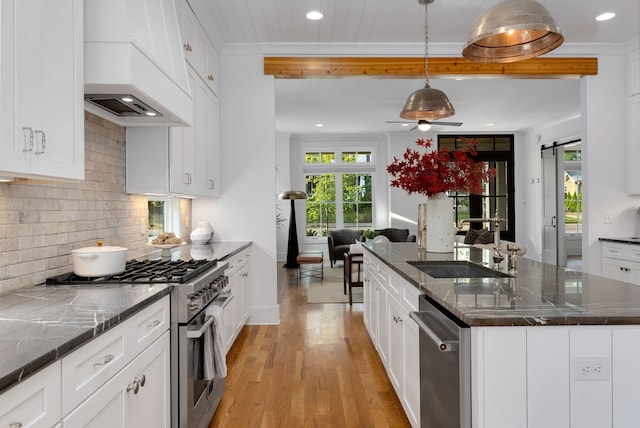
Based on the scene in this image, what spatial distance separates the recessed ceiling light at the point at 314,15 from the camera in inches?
151

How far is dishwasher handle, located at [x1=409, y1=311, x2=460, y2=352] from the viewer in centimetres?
152

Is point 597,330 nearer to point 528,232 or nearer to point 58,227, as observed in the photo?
point 58,227

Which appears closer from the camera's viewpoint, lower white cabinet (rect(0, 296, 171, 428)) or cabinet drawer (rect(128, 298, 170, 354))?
lower white cabinet (rect(0, 296, 171, 428))

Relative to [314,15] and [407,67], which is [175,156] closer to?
[314,15]

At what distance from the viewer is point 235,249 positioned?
3.78 meters

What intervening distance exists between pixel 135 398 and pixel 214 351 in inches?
26.6

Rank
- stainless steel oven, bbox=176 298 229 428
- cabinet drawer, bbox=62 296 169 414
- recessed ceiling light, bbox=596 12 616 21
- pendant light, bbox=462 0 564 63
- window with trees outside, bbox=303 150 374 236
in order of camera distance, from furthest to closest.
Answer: window with trees outside, bbox=303 150 374 236 → recessed ceiling light, bbox=596 12 616 21 → stainless steel oven, bbox=176 298 229 428 → pendant light, bbox=462 0 564 63 → cabinet drawer, bbox=62 296 169 414

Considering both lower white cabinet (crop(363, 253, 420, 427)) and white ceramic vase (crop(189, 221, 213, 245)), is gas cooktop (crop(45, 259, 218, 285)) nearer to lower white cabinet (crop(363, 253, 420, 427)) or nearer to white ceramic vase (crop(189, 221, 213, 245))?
lower white cabinet (crop(363, 253, 420, 427))

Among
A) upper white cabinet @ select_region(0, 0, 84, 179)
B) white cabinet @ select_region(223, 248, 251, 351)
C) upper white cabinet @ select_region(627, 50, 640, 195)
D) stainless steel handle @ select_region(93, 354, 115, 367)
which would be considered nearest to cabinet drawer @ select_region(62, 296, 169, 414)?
stainless steel handle @ select_region(93, 354, 115, 367)

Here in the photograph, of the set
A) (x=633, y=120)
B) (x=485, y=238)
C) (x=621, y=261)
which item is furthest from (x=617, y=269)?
(x=485, y=238)

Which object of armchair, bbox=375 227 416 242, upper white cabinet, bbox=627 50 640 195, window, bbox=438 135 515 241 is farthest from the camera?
window, bbox=438 135 515 241

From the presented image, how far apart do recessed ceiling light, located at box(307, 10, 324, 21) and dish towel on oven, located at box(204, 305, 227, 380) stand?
2744 millimetres

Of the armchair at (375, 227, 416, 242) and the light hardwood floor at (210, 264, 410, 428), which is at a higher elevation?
the armchair at (375, 227, 416, 242)

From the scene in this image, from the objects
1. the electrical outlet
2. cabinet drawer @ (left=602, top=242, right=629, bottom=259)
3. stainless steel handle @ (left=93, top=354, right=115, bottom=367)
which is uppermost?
cabinet drawer @ (left=602, top=242, right=629, bottom=259)
